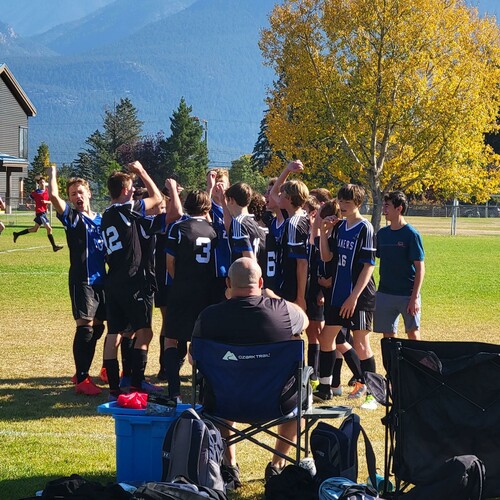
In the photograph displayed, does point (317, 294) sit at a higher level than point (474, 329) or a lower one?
higher

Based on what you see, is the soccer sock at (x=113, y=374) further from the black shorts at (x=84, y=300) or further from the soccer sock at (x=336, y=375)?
the soccer sock at (x=336, y=375)

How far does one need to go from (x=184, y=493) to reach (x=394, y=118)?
31281 millimetres

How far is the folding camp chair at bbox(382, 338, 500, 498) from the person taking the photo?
4906mm

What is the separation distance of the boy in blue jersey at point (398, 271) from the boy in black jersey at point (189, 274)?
180cm

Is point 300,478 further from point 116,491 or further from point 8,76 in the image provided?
point 8,76

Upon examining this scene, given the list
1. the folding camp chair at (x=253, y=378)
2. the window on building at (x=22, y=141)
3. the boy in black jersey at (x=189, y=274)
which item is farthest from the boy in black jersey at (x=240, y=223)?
the window on building at (x=22, y=141)

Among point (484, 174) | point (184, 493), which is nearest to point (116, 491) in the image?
point (184, 493)

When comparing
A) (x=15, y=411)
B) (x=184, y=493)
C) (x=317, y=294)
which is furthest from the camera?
(x=317, y=294)

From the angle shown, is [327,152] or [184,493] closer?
[184,493]

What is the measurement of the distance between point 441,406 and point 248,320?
1290mm

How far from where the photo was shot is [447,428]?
4.96 m

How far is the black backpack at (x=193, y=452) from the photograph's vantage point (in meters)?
4.91

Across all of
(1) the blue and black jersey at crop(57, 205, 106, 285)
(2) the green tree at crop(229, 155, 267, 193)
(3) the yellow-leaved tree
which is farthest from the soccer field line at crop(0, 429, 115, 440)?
(2) the green tree at crop(229, 155, 267, 193)

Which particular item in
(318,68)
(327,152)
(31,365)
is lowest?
(31,365)
